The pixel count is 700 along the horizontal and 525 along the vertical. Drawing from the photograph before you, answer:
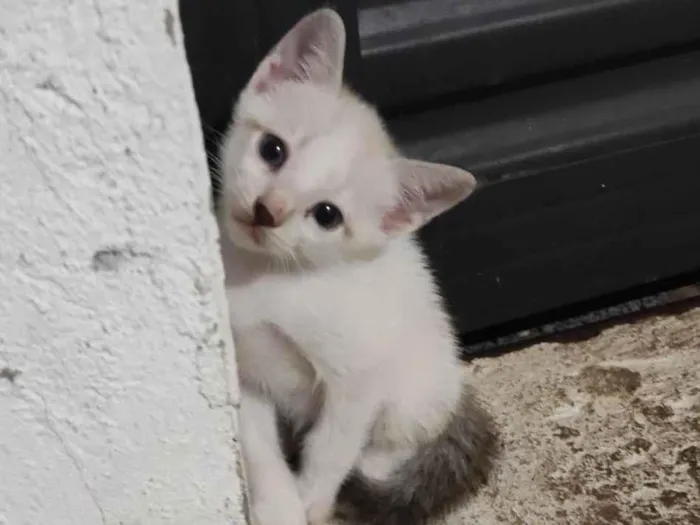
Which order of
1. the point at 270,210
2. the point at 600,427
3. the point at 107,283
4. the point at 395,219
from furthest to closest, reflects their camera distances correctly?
the point at 600,427, the point at 395,219, the point at 270,210, the point at 107,283

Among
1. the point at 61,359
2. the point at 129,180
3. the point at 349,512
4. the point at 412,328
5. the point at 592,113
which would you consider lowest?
the point at 349,512

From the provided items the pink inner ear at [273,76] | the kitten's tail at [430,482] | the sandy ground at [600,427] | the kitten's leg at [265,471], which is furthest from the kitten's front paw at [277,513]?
the pink inner ear at [273,76]

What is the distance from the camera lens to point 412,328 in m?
1.04

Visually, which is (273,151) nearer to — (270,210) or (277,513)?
(270,210)

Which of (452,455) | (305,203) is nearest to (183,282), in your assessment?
(305,203)

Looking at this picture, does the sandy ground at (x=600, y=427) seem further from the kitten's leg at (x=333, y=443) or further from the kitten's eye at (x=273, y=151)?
the kitten's eye at (x=273, y=151)

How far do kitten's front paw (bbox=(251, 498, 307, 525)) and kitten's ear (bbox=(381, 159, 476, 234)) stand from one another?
34cm

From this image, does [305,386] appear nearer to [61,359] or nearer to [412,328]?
[412,328]

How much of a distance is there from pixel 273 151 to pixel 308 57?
120mm

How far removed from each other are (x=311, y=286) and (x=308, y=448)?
0.21m

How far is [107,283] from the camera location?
0.62 m

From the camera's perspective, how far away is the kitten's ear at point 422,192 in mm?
927

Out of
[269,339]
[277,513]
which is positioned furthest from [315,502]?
[269,339]

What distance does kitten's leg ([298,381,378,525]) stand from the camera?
100 cm
